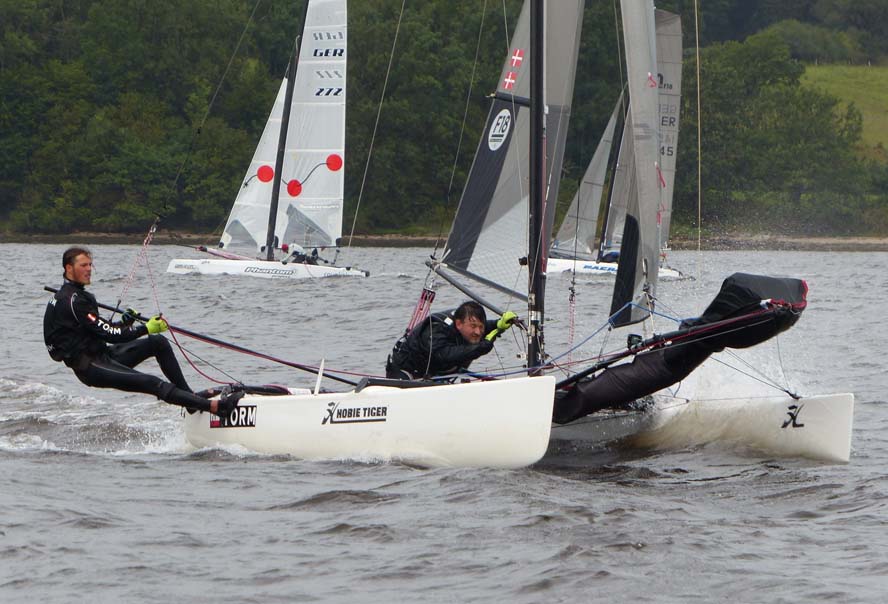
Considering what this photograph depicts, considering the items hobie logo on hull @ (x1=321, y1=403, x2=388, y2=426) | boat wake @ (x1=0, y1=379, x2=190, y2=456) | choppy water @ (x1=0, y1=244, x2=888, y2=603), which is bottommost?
boat wake @ (x1=0, y1=379, x2=190, y2=456)

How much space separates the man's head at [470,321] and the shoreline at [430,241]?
1579 inches

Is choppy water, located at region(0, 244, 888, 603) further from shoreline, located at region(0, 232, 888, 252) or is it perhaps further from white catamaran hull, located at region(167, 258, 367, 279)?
shoreline, located at region(0, 232, 888, 252)

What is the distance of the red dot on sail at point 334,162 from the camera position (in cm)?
2755

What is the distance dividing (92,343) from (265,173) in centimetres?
1955

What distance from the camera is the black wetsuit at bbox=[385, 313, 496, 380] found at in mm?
8672

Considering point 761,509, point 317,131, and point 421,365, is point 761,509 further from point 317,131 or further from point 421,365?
point 317,131

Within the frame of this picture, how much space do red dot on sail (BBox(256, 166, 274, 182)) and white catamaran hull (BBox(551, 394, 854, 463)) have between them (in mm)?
19506

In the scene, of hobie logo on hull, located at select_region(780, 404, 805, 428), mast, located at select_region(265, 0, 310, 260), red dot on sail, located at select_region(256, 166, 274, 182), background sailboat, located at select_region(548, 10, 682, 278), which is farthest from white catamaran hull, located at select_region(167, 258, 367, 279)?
hobie logo on hull, located at select_region(780, 404, 805, 428)

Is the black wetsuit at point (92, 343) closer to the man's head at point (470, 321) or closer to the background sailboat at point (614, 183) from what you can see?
the man's head at point (470, 321)

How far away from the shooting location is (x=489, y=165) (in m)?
10.3

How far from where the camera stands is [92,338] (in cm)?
876

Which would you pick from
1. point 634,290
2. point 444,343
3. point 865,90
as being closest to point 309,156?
point 634,290

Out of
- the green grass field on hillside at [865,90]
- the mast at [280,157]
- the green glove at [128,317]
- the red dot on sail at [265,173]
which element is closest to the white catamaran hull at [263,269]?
the mast at [280,157]

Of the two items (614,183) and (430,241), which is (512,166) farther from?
(430,241)
